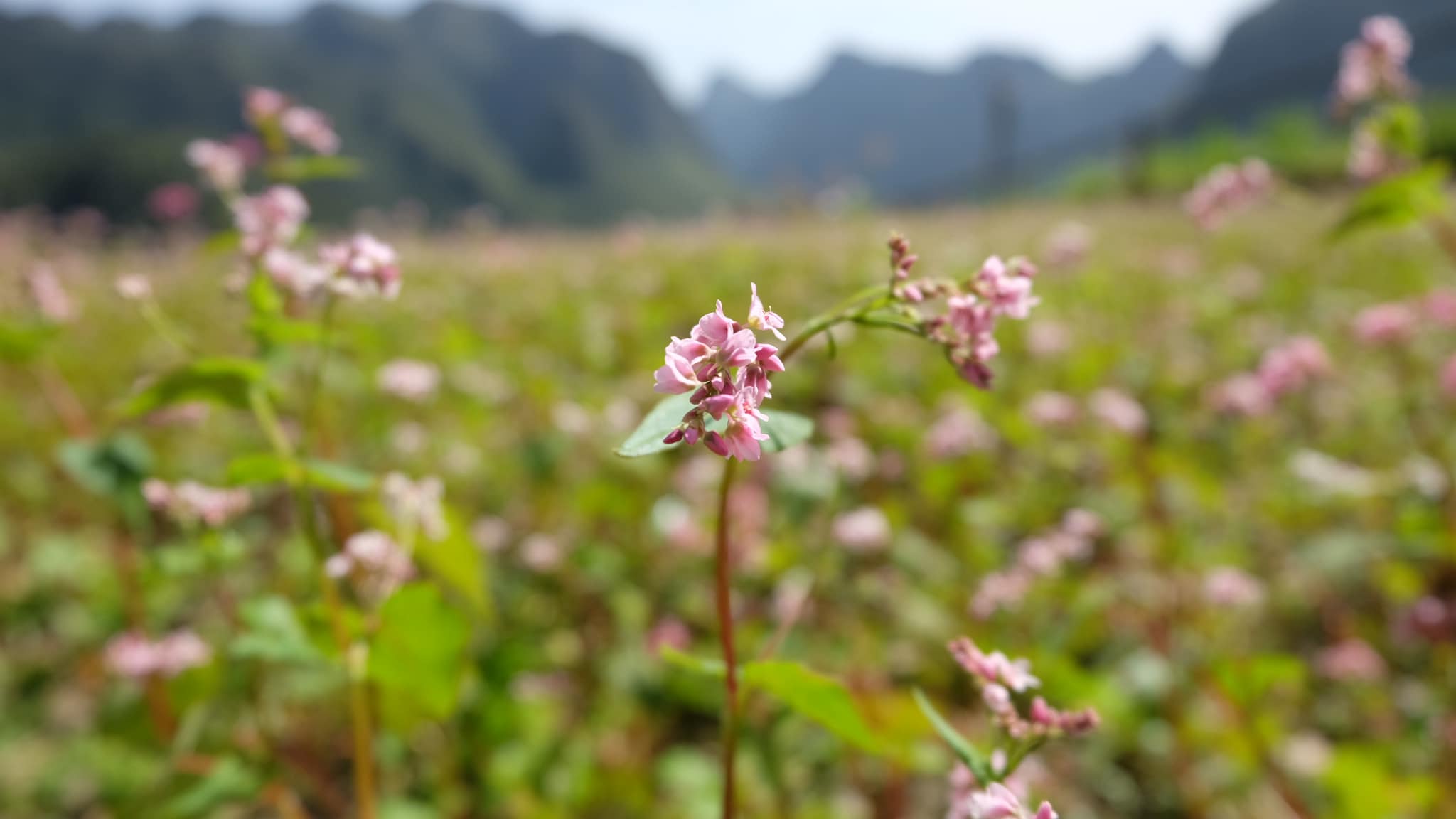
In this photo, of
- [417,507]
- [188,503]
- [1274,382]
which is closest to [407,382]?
[188,503]

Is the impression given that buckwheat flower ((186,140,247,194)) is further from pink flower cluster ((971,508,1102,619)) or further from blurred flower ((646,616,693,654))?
pink flower cluster ((971,508,1102,619))

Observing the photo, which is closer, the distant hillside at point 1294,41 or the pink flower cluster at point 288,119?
the pink flower cluster at point 288,119

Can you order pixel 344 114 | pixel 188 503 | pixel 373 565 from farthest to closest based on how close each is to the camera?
1. pixel 344 114
2. pixel 188 503
3. pixel 373 565

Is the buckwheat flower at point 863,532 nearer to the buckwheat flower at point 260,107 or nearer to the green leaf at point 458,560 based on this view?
the green leaf at point 458,560

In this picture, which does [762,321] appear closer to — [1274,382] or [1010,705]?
[1010,705]

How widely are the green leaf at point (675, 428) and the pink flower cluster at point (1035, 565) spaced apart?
1286 mm

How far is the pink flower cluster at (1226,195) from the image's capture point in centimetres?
186

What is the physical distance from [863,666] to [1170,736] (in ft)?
2.66

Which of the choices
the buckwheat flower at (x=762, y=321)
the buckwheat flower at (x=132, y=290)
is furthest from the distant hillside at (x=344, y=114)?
the buckwheat flower at (x=762, y=321)

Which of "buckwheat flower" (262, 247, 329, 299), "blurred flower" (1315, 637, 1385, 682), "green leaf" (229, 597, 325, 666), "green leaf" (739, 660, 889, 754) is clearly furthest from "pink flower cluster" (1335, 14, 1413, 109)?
"green leaf" (229, 597, 325, 666)

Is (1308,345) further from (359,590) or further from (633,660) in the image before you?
(359,590)

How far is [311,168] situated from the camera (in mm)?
1472

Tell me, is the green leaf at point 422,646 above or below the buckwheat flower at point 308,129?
below

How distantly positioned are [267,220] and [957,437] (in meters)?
2.15
